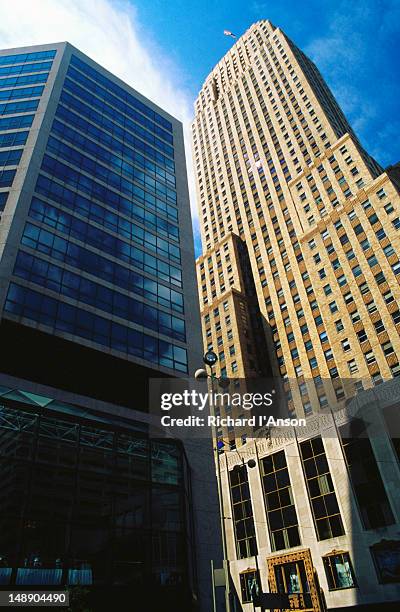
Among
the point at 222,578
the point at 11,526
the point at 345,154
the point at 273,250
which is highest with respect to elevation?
the point at 345,154

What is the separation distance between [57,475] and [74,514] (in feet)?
7.01

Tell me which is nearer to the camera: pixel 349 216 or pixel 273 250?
pixel 349 216

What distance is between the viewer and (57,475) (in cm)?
2270

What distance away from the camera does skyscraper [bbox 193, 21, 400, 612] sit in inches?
1404

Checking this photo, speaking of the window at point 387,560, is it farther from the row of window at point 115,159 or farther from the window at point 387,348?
the row of window at point 115,159

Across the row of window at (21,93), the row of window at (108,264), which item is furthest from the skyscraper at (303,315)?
the row of window at (21,93)

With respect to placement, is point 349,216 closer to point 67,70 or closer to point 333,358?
point 333,358

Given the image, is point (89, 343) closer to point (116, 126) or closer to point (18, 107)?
point (18, 107)

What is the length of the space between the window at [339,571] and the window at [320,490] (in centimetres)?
162

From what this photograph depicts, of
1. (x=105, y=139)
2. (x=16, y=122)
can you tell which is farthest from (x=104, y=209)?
(x=16, y=122)

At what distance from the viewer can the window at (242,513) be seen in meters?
43.2

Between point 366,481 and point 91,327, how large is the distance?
25943mm

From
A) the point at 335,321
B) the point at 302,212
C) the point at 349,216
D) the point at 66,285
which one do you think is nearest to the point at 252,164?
the point at 302,212

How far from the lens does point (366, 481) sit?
36.4 meters
